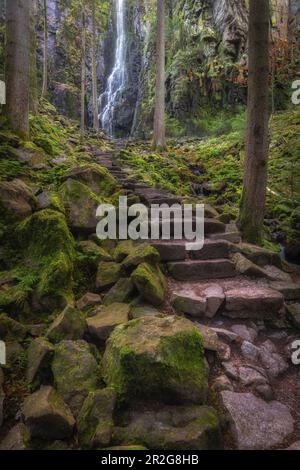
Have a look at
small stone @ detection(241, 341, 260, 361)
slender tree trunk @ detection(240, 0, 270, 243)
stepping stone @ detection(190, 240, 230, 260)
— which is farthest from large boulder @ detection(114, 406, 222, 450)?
slender tree trunk @ detection(240, 0, 270, 243)

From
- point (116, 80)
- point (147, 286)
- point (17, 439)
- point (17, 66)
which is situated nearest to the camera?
point (17, 439)

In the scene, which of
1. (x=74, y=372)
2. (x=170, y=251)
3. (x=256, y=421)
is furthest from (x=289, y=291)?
(x=74, y=372)

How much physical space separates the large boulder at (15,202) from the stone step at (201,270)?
2313 millimetres

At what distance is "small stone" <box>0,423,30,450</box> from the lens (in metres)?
2.61

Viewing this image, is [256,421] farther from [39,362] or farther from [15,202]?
[15,202]

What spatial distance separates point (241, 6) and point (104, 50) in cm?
1976

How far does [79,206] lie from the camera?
5461 mm

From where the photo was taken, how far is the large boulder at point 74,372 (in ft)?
9.42

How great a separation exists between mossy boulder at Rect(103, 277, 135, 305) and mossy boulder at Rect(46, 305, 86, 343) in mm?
660

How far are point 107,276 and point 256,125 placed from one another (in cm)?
380

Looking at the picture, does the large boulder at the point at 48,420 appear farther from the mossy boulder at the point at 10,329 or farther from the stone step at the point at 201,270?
the stone step at the point at 201,270

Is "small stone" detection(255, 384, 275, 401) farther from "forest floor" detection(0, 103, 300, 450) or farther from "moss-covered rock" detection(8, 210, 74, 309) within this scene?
"moss-covered rock" detection(8, 210, 74, 309)

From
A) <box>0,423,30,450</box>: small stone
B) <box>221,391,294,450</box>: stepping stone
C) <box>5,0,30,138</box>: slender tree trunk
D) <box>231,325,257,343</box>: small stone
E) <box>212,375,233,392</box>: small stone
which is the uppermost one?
<box>5,0,30,138</box>: slender tree trunk

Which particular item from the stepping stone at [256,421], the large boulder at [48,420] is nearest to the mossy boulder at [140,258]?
the stepping stone at [256,421]
